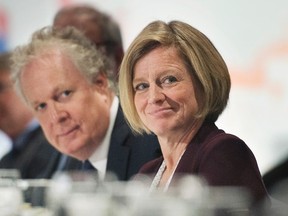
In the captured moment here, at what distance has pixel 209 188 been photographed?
4.06ft

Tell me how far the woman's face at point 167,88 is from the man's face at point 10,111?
0.52 metres

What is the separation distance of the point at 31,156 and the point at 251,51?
57cm

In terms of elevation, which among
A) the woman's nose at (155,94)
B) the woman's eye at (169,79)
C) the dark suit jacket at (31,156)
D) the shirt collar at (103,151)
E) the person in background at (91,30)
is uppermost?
the woman's eye at (169,79)

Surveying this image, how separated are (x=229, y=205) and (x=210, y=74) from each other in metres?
0.28

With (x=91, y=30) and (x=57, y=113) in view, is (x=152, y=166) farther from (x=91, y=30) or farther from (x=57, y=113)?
(x=91, y=30)

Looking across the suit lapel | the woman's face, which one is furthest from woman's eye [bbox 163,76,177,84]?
the suit lapel

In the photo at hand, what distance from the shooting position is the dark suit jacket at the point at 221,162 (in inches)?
50.9

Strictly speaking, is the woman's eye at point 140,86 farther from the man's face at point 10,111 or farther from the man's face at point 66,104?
the man's face at point 10,111

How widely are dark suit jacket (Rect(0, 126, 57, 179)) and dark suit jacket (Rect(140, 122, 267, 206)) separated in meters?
0.47

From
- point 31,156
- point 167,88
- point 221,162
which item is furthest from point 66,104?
point 221,162

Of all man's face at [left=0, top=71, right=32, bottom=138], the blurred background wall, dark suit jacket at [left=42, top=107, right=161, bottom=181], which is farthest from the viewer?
man's face at [left=0, top=71, right=32, bottom=138]

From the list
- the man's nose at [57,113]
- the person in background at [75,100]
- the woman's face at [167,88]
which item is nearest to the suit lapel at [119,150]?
the person in background at [75,100]

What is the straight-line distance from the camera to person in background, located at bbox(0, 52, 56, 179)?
1.77m

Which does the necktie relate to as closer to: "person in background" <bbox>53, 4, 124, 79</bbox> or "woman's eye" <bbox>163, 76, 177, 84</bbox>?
"person in background" <bbox>53, 4, 124, 79</bbox>
